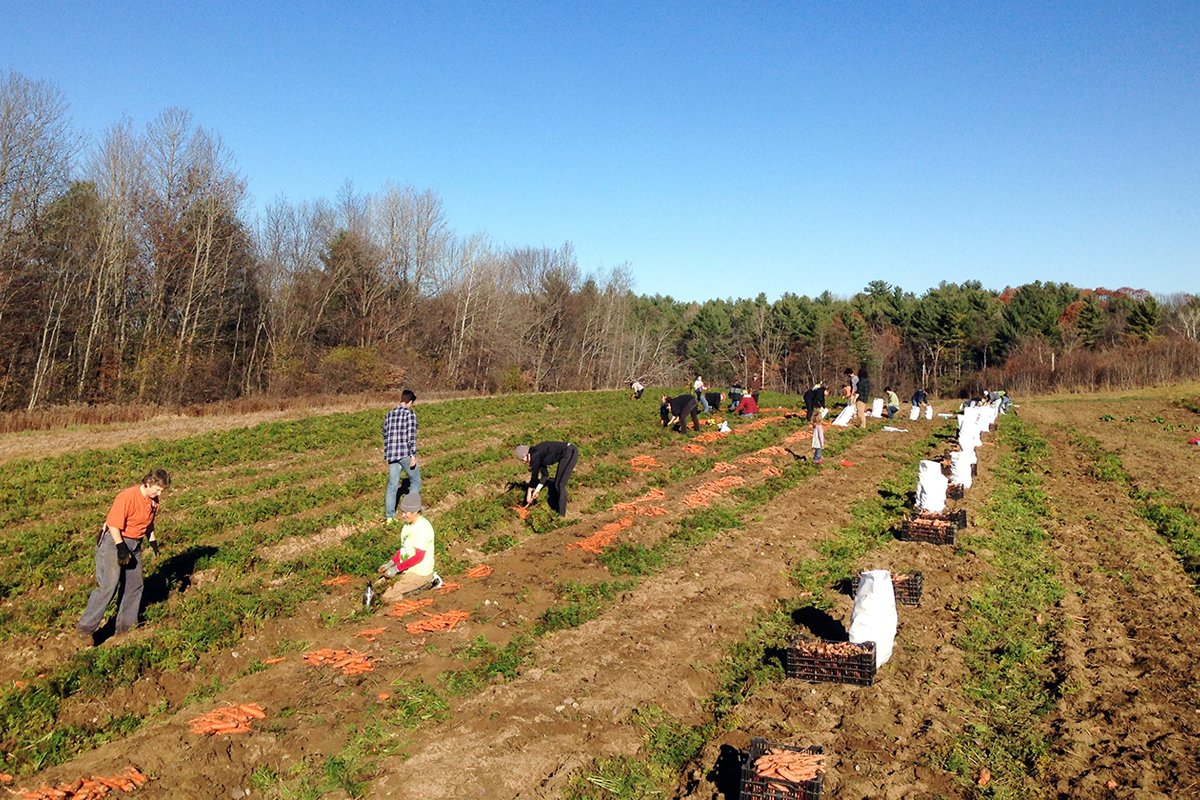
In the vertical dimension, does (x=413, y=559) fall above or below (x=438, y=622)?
above

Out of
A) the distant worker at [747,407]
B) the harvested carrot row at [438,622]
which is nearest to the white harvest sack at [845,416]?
the distant worker at [747,407]

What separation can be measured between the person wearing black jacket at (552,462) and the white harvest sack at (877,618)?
6.73 meters

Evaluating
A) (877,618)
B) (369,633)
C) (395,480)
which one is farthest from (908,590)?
(395,480)

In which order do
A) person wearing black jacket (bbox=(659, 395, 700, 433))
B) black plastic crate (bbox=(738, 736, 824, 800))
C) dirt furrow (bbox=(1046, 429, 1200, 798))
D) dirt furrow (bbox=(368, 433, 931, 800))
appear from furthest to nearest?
1. person wearing black jacket (bbox=(659, 395, 700, 433))
2. dirt furrow (bbox=(368, 433, 931, 800))
3. dirt furrow (bbox=(1046, 429, 1200, 798))
4. black plastic crate (bbox=(738, 736, 824, 800))

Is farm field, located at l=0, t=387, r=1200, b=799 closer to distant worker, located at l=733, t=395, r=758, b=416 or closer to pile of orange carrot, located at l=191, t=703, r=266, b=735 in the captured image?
pile of orange carrot, located at l=191, t=703, r=266, b=735

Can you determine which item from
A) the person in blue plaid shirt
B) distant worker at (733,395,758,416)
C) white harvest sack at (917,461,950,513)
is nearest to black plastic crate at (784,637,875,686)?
white harvest sack at (917,461,950,513)

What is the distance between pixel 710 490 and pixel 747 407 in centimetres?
1410

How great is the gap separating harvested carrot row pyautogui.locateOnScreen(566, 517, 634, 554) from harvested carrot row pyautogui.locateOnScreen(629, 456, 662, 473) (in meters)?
5.34

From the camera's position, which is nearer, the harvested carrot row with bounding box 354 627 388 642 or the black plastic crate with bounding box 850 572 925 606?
the harvested carrot row with bounding box 354 627 388 642

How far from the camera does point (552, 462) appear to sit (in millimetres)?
13914

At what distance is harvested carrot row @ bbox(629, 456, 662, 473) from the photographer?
19.5 meters

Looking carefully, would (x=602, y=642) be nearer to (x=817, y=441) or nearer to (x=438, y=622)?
(x=438, y=622)

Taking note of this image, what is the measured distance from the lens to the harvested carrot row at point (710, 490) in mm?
15867

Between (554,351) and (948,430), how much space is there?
51.3 meters
